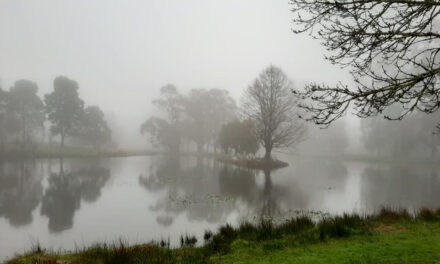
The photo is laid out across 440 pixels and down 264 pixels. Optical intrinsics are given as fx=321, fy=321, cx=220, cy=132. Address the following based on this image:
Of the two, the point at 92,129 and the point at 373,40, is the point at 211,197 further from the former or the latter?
the point at 92,129

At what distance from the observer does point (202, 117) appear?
236 ft

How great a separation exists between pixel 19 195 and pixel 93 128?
46348 millimetres

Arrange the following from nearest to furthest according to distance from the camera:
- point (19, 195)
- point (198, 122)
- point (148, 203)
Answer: point (148, 203) → point (19, 195) → point (198, 122)

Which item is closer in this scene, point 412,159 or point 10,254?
point 10,254

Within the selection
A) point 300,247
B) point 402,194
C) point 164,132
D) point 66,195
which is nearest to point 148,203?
point 66,195

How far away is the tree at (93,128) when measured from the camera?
62469mm

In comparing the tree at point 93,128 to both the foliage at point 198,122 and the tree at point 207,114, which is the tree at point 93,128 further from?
the tree at point 207,114

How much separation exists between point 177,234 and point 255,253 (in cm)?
454

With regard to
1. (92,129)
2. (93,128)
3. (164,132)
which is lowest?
(164,132)

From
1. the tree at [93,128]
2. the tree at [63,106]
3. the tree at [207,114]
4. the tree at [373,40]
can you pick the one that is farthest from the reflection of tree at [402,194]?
the tree at [63,106]

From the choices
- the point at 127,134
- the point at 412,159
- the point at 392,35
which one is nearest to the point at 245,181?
the point at 392,35

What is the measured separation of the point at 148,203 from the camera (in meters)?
18.1

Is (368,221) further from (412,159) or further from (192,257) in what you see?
(412,159)

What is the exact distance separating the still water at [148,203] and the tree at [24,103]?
33298 mm
